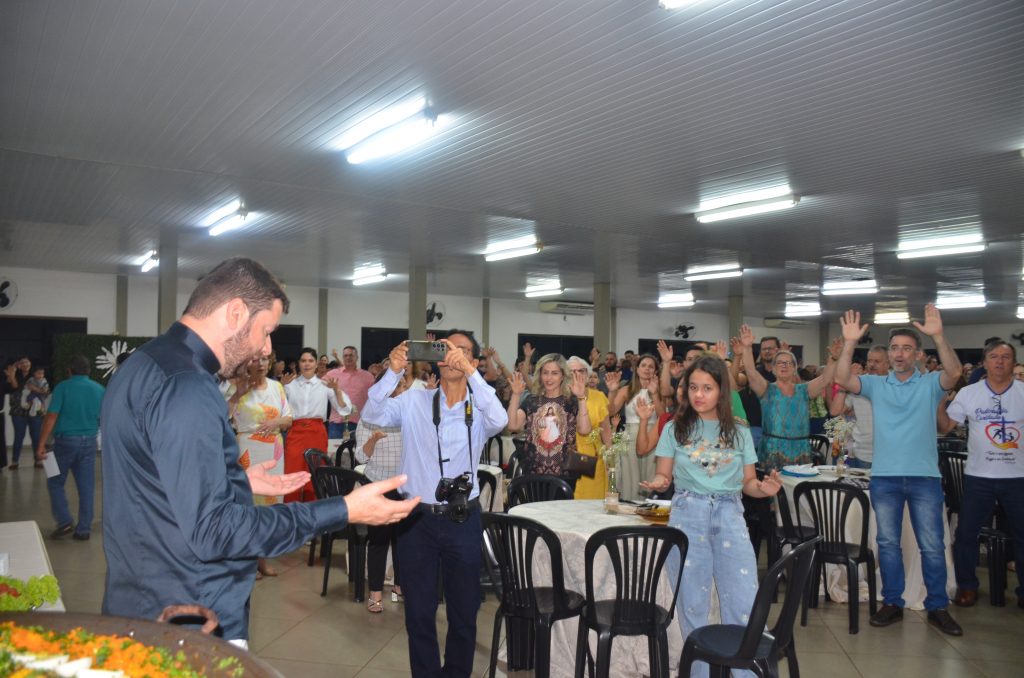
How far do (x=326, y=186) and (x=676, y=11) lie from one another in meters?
4.98

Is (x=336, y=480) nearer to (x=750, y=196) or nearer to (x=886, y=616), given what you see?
(x=886, y=616)

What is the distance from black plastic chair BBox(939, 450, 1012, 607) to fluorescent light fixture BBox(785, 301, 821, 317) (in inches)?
549

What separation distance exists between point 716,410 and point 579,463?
1.68m

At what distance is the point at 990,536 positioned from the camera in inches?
216

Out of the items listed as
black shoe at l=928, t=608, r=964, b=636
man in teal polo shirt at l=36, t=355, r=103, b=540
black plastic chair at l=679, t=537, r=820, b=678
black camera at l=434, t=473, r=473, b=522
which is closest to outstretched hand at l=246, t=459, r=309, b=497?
black camera at l=434, t=473, r=473, b=522

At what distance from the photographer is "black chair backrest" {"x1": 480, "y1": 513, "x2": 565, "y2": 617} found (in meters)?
3.36

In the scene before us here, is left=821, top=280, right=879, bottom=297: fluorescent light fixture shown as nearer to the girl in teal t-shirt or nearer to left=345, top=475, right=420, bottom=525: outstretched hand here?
the girl in teal t-shirt

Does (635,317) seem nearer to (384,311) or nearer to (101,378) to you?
(384,311)

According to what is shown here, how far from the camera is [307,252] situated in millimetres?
12641

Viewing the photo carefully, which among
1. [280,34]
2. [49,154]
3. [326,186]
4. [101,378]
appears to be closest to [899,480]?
[280,34]

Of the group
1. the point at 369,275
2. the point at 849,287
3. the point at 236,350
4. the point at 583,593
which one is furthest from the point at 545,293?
the point at 236,350

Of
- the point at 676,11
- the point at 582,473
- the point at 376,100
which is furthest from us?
the point at 376,100

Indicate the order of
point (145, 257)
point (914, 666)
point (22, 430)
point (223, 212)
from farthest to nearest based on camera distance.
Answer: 1. point (145, 257)
2. point (22, 430)
3. point (223, 212)
4. point (914, 666)

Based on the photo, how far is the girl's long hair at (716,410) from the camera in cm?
340
